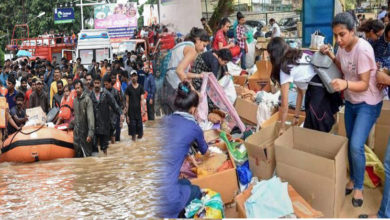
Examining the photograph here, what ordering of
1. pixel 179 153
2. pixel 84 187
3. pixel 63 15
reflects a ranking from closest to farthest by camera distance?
pixel 179 153 → pixel 84 187 → pixel 63 15

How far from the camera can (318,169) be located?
351cm

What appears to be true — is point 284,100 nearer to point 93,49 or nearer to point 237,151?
point 237,151

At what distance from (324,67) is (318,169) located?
812 millimetres

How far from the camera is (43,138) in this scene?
8.12 meters

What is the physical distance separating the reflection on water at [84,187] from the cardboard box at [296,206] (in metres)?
1.65

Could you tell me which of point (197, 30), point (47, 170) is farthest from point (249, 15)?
point (197, 30)

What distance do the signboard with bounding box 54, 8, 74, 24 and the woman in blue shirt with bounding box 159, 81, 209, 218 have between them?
37932mm

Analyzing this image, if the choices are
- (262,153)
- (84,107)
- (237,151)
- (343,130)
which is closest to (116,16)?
(84,107)

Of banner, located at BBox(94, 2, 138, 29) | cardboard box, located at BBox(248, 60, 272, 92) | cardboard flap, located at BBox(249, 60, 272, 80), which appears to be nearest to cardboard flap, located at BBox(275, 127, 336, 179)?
cardboard box, located at BBox(248, 60, 272, 92)

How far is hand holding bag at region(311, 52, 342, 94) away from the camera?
371cm

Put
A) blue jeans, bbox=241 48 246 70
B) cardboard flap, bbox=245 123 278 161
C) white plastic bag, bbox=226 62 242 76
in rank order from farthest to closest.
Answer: blue jeans, bbox=241 48 246 70
white plastic bag, bbox=226 62 242 76
cardboard flap, bbox=245 123 278 161

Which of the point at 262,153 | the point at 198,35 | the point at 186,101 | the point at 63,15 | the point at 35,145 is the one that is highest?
the point at 63,15

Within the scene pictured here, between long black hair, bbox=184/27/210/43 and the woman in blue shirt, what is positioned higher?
long black hair, bbox=184/27/210/43

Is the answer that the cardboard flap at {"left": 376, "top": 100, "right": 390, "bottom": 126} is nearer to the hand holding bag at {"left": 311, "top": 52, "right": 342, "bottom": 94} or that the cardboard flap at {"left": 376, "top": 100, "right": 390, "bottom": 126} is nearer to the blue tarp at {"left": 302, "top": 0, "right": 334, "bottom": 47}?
the hand holding bag at {"left": 311, "top": 52, "right": 342, "bottom": 94}
